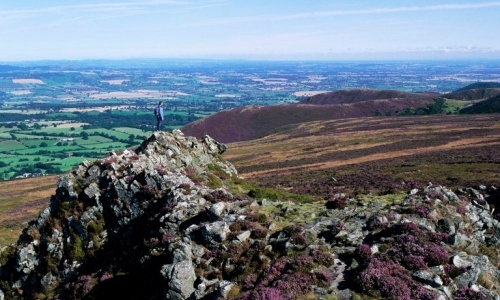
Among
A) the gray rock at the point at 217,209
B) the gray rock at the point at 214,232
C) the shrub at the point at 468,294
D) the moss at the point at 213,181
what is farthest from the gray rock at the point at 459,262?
the moss at the point at 213,181

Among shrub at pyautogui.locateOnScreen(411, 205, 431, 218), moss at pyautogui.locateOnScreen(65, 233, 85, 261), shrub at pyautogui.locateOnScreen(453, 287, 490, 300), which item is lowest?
moss at pyautogui.locateOnScreen(65, 233, 85, 261)

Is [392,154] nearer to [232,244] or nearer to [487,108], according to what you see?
[232,244]

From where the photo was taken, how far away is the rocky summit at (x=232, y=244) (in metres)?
18.1

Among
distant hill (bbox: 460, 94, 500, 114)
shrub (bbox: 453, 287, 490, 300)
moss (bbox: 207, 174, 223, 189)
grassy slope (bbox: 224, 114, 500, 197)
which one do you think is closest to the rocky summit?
shrub (bbox: 453, 287, 490, 300)

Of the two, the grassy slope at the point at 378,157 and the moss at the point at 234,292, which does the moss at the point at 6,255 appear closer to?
the moss at the point at 234,292

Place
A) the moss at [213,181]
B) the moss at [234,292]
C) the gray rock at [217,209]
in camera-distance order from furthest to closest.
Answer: the moss at [213,181] < the gray rock at [217,209] < the moss at [234,292]

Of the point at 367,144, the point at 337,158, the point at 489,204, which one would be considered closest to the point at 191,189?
the point at 489,204

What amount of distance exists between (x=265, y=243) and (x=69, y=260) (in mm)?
13583

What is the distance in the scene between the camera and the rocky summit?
18.1m

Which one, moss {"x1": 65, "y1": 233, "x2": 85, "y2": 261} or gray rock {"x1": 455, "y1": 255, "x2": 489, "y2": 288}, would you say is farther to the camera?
moss {"x1": 65, "y1": 233, "x2": 85, "y2": 261}

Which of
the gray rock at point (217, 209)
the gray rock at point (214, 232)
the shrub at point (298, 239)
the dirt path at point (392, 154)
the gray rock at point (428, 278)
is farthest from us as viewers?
the dirt path at point (392, 154)

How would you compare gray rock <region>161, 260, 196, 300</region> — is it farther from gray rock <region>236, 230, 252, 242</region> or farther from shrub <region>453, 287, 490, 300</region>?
shrub <region>453, 287, 490, 300</region>

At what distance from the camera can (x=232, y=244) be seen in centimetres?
2183

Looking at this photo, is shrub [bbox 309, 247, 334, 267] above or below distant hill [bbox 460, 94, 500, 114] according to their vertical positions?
above
